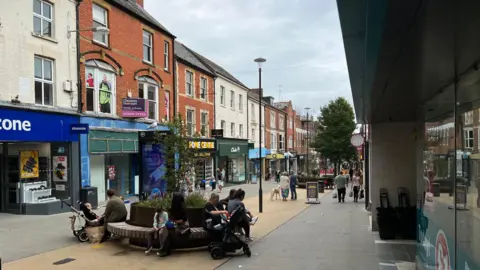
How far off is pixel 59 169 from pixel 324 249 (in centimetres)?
1191

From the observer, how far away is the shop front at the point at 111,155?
18359mm

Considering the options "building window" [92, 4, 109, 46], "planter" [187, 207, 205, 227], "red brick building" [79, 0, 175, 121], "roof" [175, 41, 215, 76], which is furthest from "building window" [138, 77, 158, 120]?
"planter" [187, 207, 205, 227]

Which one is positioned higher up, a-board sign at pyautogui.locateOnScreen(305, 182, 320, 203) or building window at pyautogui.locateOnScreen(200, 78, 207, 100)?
building window at pyautogui.locateOnScreen(200, 78, 207, 100)

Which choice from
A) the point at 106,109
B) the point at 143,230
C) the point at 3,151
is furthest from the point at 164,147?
the point at 106,109

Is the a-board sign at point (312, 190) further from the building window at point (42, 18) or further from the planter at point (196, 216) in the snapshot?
the building window at point (42, 18)

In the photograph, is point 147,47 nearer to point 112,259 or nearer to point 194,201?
point 194,201

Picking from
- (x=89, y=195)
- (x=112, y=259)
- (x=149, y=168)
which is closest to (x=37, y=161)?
(x=89, y=195)

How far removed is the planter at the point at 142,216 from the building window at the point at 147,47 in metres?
14.7

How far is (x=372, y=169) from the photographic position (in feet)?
39.5

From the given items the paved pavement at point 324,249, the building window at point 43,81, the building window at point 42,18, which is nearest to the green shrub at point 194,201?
the paved pavement at point 324,249

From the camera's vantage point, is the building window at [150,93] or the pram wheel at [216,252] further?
the building window at [150,93]

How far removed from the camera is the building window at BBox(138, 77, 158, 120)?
76.3ft

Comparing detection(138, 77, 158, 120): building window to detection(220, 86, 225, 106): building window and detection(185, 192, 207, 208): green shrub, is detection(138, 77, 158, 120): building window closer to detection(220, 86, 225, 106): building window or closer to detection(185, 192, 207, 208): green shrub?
detection(220, 86, 225, 106): building window

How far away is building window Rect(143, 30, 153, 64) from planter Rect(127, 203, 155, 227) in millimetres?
14667
